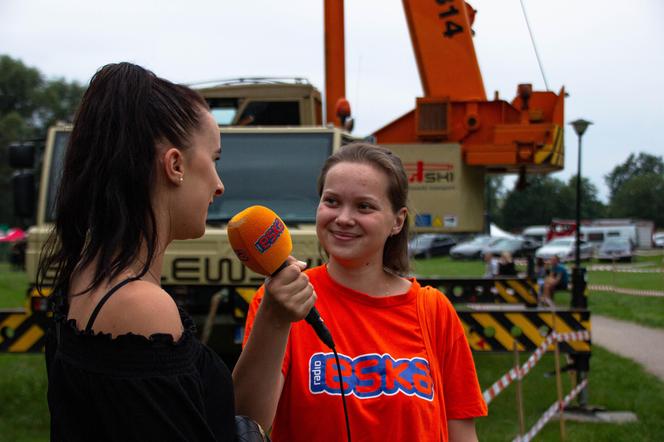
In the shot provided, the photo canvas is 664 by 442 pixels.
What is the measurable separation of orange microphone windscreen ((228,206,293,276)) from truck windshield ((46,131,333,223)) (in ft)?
18.2

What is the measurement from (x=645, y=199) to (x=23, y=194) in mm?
82374

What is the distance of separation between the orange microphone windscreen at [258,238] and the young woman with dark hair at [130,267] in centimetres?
10

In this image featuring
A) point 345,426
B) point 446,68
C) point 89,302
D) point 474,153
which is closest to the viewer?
point 89,302

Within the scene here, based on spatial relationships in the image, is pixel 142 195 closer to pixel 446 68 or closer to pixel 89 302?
pixel 89 302

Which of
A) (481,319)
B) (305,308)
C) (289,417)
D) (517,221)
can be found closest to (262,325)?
(305,308)

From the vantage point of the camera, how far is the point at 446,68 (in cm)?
1061

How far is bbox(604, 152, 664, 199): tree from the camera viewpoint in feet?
310

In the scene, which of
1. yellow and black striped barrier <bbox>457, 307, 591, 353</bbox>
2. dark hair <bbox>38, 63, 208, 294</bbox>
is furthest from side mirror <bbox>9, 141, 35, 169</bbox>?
dark hair <bbox>38, 63, 208, 294</bbox>

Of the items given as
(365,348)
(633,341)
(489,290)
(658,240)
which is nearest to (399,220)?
(365,348)

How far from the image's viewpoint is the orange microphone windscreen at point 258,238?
1807 millimetres

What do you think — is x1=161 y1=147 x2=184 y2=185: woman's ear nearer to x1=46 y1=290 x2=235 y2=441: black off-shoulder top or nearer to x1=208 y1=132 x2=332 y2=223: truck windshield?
x1=46 y1=290 x2=235 y2=441: black off-shoulder top

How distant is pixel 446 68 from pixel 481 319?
14.4 ft

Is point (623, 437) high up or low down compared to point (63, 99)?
down

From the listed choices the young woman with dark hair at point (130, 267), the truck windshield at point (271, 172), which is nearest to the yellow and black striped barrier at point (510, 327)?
the truck windshield at point (271, 172)
